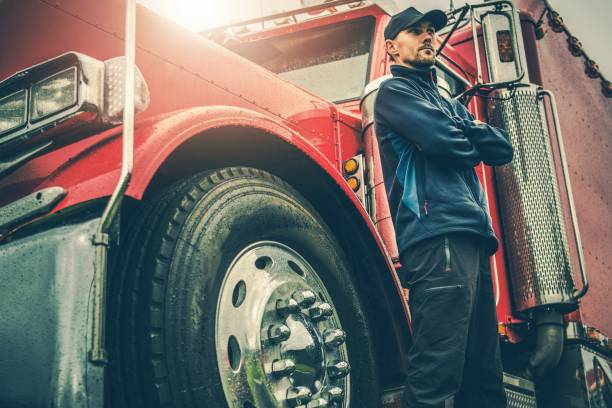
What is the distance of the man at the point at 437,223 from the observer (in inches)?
84.1

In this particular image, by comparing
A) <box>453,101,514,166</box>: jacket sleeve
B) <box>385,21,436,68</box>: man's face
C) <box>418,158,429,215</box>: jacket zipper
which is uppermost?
<box>385,21,436,68</box>: man's face

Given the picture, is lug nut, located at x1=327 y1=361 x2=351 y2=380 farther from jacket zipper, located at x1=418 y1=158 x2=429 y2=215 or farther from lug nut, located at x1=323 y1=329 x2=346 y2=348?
jacket zipper, located at x1=418 y1=158 x2=429 y2=215

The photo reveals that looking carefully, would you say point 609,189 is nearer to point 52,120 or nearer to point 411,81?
point 411,81

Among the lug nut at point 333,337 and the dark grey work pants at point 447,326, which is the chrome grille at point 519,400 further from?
the lug nut at point 333,337

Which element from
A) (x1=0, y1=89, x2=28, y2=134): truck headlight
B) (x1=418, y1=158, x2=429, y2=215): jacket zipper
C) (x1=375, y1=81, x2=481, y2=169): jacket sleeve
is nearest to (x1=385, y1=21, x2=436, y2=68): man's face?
(x1=375, y1=81, x2=481, y2=169): jacket sleeve

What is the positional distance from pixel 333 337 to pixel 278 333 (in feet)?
0.81

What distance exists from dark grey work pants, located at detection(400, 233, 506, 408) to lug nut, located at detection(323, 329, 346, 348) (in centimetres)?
22

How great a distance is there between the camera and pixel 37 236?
163 centimetres

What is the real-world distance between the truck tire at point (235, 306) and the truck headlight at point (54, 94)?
341mm

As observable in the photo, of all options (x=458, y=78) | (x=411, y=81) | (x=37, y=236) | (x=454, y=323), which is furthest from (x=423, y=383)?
(x=458, y=78)

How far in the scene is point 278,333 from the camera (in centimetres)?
202

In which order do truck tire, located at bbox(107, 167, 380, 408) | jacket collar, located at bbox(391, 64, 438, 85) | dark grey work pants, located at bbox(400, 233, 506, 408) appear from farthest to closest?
jacket collar, located at bbox(391, 64, 438, 85) → dark grey work pants, located at bbox(400, 233, 506, 408) → truck tire, located at bbox(107, 167, 380, 408)

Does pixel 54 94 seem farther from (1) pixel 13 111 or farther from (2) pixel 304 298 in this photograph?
(2) pixel 304 298

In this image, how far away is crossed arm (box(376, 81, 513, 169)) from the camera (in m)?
2.27
